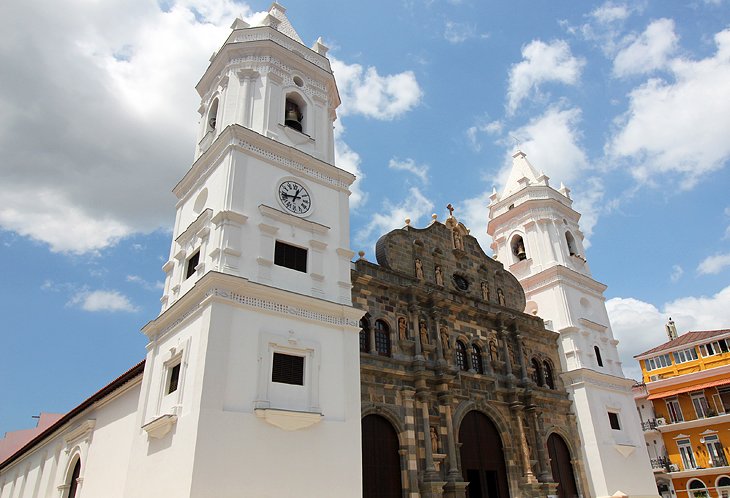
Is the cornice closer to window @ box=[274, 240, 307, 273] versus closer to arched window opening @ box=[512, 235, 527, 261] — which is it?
window @ box=[274, 240, 307, 273]

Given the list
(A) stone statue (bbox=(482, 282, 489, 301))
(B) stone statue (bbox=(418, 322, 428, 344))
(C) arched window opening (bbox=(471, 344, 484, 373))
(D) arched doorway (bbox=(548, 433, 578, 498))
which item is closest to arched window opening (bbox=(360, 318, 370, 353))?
(B) stone statue (bbox=(418, 322, 428, 344))

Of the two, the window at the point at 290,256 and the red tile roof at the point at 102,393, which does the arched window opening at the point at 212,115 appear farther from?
the red tile roof at the point at 102,393

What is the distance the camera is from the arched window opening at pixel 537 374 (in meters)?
23.3

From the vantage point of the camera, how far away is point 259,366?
13.3 metres

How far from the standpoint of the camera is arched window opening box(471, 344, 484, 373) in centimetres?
2098

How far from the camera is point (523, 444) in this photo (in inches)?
798

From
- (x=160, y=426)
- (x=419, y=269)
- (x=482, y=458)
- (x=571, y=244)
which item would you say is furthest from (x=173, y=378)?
(x=571, y=244)

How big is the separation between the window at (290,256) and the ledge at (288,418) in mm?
4196

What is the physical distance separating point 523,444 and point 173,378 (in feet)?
43.5

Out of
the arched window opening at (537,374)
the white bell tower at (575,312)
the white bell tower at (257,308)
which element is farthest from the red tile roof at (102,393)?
the white bell tower at (575,312)

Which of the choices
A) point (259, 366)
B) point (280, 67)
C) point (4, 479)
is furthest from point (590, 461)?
point (4, 479)

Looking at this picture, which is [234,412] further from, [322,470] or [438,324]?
[438,324]

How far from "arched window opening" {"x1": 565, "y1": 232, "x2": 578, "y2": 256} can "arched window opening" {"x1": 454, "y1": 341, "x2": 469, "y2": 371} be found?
1052cm

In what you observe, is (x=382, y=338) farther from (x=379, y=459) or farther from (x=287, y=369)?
(x=287, y=369)
